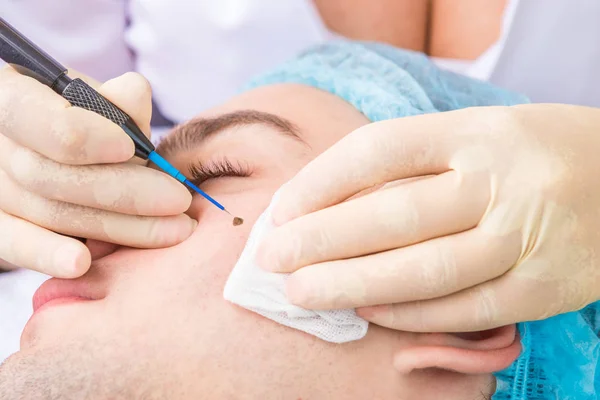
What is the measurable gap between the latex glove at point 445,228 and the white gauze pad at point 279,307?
0.07ft

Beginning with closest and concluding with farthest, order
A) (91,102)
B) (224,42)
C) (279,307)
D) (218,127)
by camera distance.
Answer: (279,307)
(91,102)
(218,127)
(224,42)

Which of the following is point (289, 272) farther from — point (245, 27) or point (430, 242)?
point (245, 27)

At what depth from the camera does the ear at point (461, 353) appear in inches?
34.6

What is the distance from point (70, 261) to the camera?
96 cm

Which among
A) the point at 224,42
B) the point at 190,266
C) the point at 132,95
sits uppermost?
the point at 132,95

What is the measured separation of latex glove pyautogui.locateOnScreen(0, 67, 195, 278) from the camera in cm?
93

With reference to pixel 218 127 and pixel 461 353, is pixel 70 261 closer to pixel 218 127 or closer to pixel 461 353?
pixel 218 127

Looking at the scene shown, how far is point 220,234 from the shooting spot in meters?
0.97

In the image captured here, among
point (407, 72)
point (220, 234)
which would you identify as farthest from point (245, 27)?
point (220, 234)

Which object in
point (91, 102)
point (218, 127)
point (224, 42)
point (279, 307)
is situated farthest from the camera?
point (224, 42)

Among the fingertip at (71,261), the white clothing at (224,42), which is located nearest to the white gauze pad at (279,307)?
the fingertip at (71,261)

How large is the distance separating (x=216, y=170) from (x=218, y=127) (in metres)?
0.10

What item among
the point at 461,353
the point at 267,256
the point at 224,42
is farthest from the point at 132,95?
the point at 224,42

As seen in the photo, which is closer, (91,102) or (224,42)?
(91,102)
